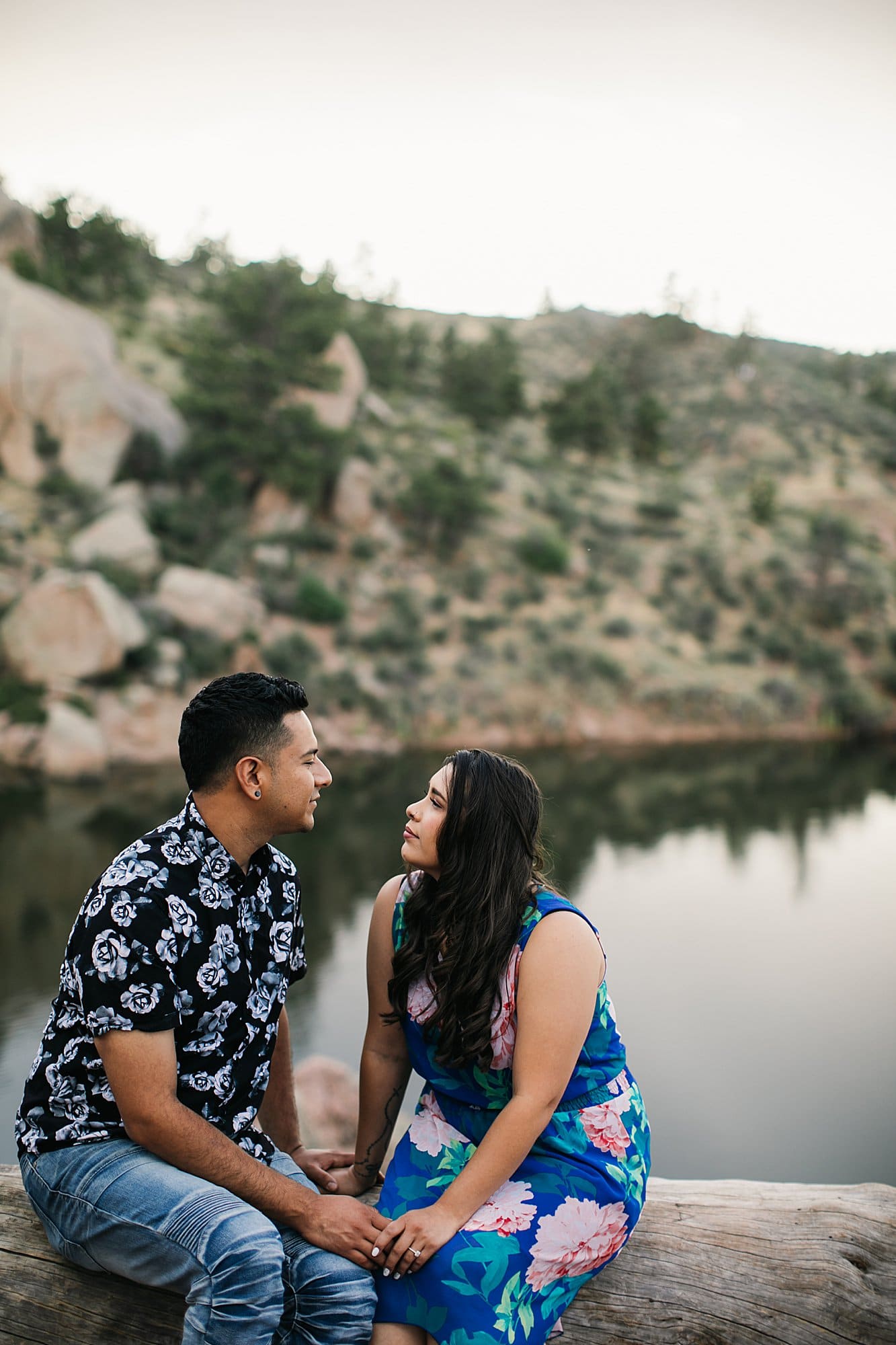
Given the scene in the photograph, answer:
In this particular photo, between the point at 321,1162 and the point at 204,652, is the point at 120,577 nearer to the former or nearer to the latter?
the point at 204,652

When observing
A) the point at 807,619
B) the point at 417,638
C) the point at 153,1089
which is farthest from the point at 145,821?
the point at 807,619

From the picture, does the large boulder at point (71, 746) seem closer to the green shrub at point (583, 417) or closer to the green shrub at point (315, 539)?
the green shrub at point (315, 539)

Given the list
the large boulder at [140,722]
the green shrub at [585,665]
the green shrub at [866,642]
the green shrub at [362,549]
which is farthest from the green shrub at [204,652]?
the green shrub at [866,642]

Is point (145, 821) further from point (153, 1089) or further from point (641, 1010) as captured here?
point (153, 1089)

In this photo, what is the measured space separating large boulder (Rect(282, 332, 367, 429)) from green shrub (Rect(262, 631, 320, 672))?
5.88m

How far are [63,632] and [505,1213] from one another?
44.6 feet

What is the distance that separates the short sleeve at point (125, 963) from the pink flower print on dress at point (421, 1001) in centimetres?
51

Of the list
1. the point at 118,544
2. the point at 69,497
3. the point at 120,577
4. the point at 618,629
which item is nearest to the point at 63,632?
the point at 120,577

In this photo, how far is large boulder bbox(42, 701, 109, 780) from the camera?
12875 mm

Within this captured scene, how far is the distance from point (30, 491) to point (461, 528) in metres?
9.21

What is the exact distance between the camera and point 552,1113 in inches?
71.9

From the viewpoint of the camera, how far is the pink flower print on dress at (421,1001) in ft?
6.49

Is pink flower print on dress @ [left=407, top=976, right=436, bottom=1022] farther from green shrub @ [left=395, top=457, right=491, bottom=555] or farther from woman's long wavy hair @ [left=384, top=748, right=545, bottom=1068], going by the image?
green shrub @ [left=395, top=457, right=491, bottom=555]

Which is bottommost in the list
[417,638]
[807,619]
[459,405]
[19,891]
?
[19,891]
